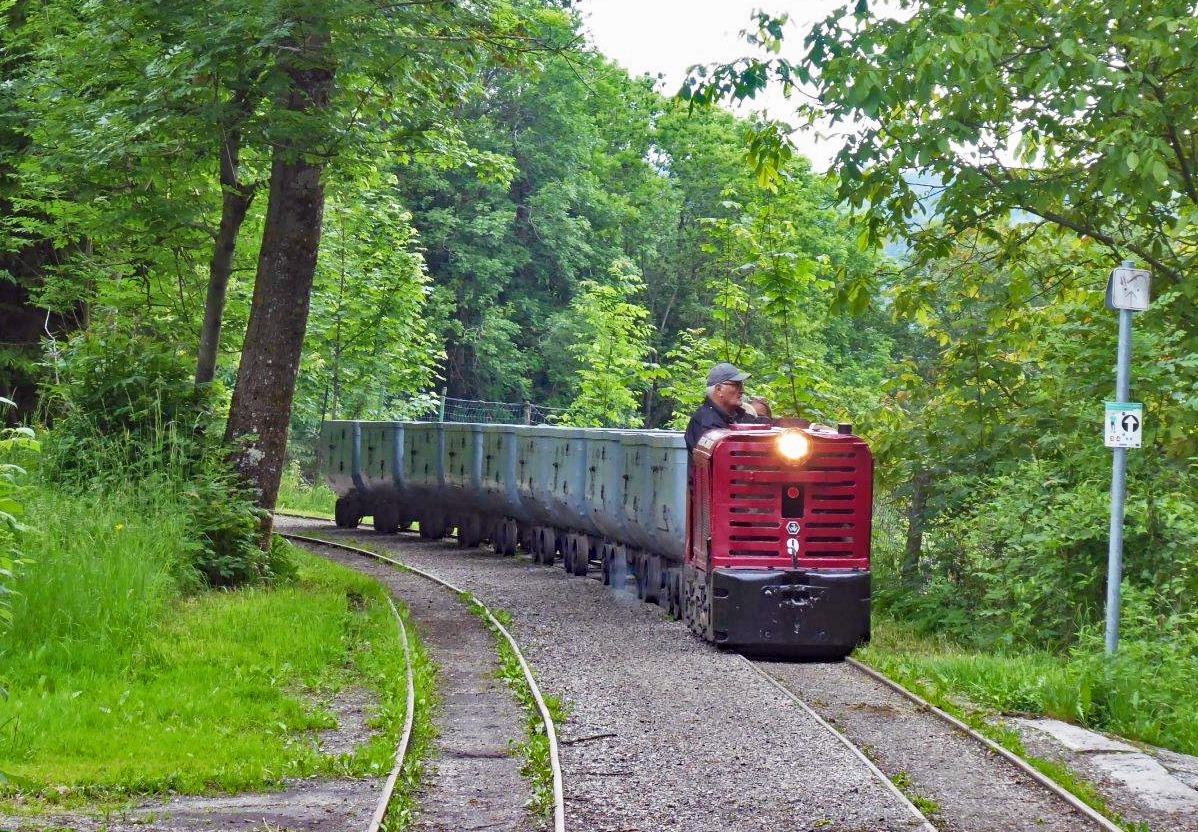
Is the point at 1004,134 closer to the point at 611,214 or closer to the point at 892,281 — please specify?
the point at 892,281

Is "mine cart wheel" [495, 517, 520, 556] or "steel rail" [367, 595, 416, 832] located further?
"mine cart wheel" [495, 517, 520, 556]

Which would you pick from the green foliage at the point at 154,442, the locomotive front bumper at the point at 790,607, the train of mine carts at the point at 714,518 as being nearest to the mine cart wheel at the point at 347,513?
the train of mine carts at the point at 714,518

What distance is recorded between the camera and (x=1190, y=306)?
1264 centimetres

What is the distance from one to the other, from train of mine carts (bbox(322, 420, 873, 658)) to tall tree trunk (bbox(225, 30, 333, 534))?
14.5ft

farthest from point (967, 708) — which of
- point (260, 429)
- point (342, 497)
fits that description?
point (342, 497)

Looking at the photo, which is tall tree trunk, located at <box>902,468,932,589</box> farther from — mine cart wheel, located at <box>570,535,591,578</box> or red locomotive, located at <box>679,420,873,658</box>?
mine cart wheel, located at <box>570,535,591,578</box>

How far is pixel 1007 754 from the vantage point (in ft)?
31.0

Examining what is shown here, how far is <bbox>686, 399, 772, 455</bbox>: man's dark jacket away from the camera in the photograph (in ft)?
46.8

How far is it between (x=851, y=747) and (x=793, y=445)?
403 centimetres

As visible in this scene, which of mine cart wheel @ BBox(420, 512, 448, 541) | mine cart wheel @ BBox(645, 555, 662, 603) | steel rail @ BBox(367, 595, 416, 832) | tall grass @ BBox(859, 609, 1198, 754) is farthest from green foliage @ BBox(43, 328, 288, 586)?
mine cart wheel @ BBox(420, 512, 448, 541)

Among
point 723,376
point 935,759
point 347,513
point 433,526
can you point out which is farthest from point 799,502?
point 347,513

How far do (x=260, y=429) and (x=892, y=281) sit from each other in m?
7.57

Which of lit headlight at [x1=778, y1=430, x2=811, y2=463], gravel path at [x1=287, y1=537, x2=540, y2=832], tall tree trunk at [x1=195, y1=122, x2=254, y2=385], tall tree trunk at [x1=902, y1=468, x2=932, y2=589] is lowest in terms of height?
gravel path at [x1=287, y1=537, x2=540, y2=832]

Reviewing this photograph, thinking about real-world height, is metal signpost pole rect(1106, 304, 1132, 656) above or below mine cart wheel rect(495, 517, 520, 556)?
above
